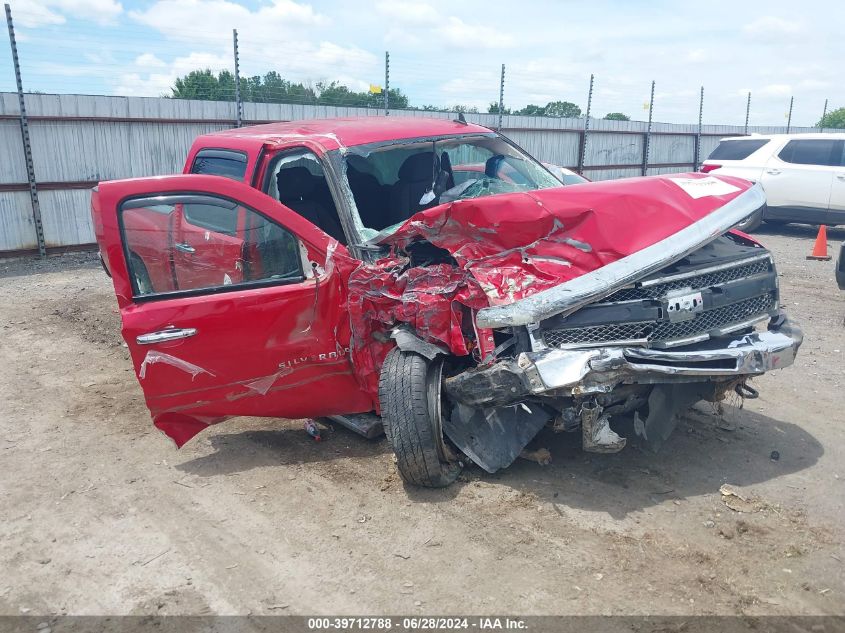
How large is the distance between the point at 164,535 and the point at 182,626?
2.58 feet

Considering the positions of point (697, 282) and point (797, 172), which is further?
point (797, 172)

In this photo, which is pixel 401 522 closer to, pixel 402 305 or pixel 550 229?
pixel 402 305

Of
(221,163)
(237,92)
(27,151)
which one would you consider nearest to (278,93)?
(237,92)

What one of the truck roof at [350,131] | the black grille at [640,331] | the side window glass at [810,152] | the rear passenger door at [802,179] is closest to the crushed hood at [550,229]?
the black grille at [640,331]

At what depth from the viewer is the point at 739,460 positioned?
161 inches

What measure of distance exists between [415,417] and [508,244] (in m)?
1.02

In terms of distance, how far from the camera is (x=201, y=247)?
407 centimetres

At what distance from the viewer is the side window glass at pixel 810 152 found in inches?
476

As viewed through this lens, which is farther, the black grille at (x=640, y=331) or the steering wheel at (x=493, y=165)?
the steering wheel at (x=493, y=165)

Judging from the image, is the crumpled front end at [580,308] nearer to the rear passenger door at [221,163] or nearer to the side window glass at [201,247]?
the side window glass at [201,247]

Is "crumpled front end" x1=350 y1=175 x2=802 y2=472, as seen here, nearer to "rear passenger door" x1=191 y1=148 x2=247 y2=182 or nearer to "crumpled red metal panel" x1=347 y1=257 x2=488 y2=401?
"crumpled red metal panel" x1=347 y1=257 x2=488 y2=401

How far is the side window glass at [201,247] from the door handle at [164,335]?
23 centimetres

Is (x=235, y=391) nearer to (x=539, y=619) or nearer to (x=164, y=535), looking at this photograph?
→ (x=164, y=535)

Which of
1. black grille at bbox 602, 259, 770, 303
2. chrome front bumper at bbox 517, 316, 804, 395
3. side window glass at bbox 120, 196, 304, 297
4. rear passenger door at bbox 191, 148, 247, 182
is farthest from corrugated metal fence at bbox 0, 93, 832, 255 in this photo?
black grille at bbox 602, 259, 770, 303
